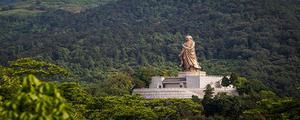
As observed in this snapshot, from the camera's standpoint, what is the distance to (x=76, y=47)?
11994cm

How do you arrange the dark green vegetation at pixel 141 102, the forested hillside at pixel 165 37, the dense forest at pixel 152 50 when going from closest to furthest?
the dark green vegetation at pixel 141 102 < the dense forest at pixel 152 50 < the forested hillside at pixel 165 37

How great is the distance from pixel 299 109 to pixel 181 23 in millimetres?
107207

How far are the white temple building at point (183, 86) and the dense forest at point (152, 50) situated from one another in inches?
53.6

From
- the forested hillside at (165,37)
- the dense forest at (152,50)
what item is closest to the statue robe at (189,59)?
the dense forest at (152,50)

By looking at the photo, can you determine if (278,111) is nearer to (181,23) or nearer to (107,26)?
(181,23)

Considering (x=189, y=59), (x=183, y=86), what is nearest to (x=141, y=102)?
(x=183, y=86)

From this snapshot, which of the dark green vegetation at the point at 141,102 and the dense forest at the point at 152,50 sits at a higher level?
the dark green vegetation at the point at 141,102

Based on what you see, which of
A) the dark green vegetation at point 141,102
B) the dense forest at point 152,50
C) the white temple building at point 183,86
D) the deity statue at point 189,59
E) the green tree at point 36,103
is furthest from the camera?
the deity statue at point 189,59

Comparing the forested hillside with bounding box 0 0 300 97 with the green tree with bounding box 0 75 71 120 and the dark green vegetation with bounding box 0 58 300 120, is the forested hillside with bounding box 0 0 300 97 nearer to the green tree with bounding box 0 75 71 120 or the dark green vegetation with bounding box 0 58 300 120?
the dark green vegetation with bounding box 0 58 300 120

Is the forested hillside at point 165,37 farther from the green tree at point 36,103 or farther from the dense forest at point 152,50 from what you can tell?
the green tree at point 36,103

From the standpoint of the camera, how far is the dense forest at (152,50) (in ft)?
172

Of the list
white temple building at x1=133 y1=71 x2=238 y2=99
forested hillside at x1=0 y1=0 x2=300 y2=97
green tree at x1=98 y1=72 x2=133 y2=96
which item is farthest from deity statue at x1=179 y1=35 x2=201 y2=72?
forested hillside at x1=0 y1=0 x2=300 y2=97

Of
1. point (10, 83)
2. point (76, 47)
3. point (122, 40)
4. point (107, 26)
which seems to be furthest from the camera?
point (107, 26)

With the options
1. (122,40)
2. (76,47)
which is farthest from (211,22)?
(76,47)
